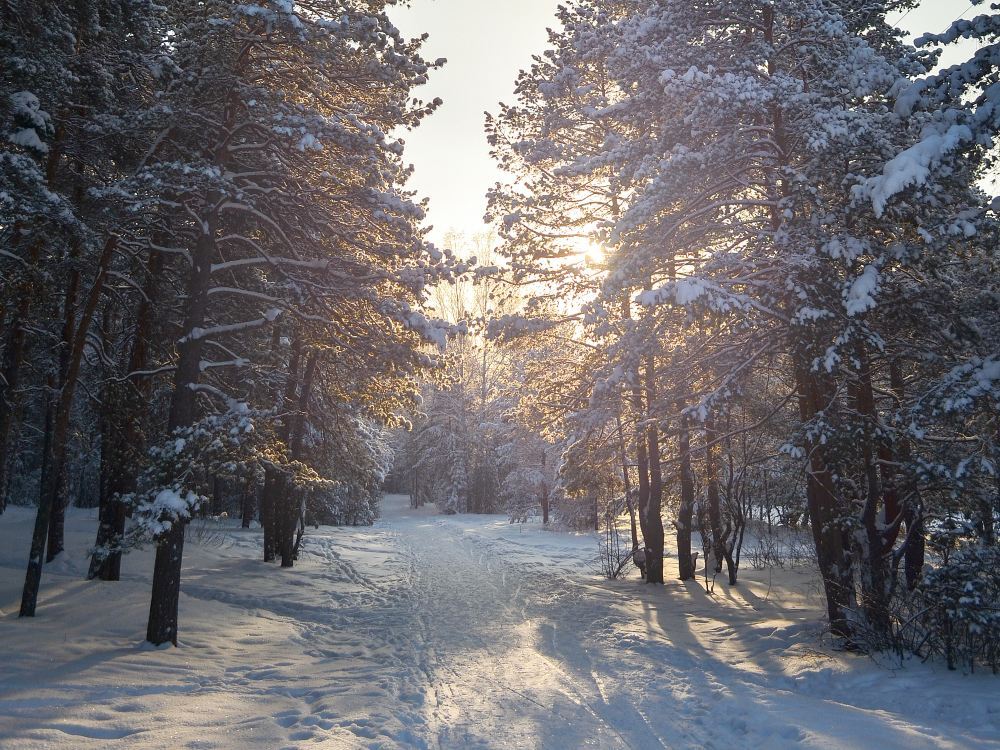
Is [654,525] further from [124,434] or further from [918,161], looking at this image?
[124,434]

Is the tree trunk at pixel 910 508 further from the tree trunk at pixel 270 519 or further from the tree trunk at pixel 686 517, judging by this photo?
the tree trunk at pixel 270 519

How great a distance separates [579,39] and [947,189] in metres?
6.69

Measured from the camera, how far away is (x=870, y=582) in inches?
316

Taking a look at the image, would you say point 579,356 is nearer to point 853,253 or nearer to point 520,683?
point 853,253

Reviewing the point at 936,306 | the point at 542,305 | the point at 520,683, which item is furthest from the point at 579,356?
the point at 520,683

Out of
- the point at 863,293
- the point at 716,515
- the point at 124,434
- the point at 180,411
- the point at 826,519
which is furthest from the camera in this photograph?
the point at 716,515

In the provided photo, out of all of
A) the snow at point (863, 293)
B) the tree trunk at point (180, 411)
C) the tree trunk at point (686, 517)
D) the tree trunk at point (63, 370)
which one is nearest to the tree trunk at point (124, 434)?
the tree trunk at point (63, 370)

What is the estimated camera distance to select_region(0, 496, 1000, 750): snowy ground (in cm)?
543

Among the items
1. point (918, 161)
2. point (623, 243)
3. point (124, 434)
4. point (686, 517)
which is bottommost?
point (686, 517)

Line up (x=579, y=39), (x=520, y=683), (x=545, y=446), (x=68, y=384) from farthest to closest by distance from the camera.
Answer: (x=545, y=446) < (x=579, y=39) < (x=68, y=384) < (x=520, y=683)

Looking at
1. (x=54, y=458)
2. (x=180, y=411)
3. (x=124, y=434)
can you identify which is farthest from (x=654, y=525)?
(x=54, y=458)

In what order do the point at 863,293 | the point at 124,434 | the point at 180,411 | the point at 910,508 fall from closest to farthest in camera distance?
1. the point at 863,293
2. the point at 910,508
3. the point at 180,411
4. the point at 124,434

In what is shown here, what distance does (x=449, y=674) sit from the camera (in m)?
7.53

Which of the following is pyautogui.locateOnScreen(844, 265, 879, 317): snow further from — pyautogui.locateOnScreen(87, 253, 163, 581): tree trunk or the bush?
pyautogui.locateOnScreen(87, 253, 163, 581): tree trunk
